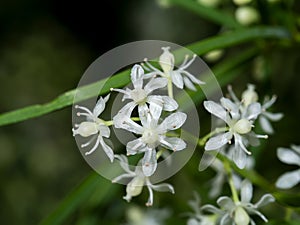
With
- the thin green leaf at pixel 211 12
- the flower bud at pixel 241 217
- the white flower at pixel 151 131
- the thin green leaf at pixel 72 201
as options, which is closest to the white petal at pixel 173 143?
the white flower at pixel 151 131

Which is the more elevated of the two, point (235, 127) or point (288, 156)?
point (235, 127)

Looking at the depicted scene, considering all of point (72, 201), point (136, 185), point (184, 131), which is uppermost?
point (184, 131)

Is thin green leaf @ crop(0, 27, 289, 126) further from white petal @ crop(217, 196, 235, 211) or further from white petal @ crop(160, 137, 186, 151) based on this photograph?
white petal @ crop(217, 196, 235, 211)

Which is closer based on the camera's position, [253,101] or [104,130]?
[104,130]

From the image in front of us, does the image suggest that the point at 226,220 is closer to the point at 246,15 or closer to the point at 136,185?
the point at 136,185

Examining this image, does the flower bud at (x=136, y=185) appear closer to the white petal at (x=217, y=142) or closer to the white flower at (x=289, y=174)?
the white petal at (x=217, y=142)

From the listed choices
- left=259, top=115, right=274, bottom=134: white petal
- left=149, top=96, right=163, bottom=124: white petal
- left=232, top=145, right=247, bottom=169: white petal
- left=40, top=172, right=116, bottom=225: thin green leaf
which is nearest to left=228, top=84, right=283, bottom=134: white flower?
left=259, top=115, right=274, bottom=134: white petal

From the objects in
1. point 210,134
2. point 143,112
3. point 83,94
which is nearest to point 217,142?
point 210,134
